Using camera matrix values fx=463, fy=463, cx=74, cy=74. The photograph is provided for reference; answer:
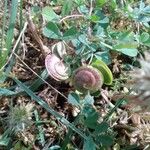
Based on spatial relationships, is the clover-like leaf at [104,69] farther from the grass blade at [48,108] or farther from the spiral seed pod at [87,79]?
the grass blade at [48,108]

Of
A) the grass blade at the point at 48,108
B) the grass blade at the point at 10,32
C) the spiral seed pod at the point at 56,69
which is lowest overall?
the grass blade at the point at 48,108

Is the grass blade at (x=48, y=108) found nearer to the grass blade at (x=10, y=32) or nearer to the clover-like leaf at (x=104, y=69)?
the grass blade at (x=10, y=32)

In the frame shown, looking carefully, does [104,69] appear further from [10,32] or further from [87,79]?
[10,32]

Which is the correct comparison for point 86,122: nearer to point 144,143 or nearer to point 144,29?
point 144,143

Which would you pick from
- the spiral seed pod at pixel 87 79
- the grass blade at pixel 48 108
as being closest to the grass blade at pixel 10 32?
the grass blade at pixel 48 108

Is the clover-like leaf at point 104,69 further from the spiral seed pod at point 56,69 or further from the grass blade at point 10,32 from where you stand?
the grass blade at point 10,32

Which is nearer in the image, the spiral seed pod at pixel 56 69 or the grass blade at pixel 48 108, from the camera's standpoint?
the grass blade at pixel 48 108

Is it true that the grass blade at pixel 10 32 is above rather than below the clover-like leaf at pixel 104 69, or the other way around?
above

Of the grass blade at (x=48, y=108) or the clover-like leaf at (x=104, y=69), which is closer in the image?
the grass blade at (x=48, y=108)

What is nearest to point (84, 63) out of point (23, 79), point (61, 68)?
point (61, 68)

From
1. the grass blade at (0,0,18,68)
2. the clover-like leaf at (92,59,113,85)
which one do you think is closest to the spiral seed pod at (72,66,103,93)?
the clover-like leaf at (92,59,113,85)
